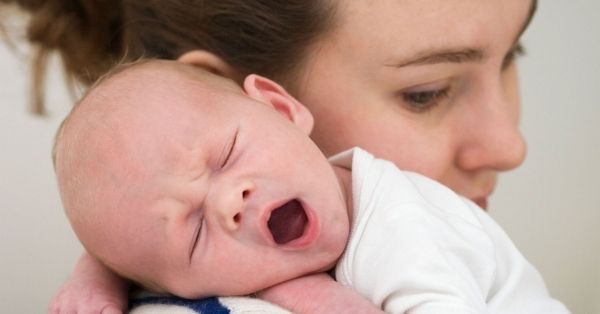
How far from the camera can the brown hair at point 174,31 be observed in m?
1.08

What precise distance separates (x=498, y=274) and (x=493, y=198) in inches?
54.3

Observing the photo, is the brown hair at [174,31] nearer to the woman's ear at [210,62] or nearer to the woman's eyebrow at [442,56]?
the woman's ear at [210,62]

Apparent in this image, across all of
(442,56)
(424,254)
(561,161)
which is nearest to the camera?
(424,254)

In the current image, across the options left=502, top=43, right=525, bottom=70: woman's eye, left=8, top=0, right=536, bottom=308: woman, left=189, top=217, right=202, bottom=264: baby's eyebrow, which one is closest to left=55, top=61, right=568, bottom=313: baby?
left=189, top=217, right=202, bottom=264: baby's eyebrow

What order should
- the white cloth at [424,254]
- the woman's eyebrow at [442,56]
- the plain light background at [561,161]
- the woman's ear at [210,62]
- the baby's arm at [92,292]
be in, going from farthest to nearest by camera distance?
1. the plain light background at [561,161]
2. the woman's ear at [210,62]
3. the woman's eyebrow at [442,56]
4. the baby's arm at [92,292]
5. the white cloth at [424,254]

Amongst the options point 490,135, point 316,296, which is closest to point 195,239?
point 316,296

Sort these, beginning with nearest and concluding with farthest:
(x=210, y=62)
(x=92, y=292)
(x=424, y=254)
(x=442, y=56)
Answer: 1. (x=424, y=254)
2. (x=92, y=292)
3. (x=442, y=56)
4. (x=210, y=62)

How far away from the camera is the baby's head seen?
784 millimetres

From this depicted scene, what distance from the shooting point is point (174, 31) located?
3.86 feet

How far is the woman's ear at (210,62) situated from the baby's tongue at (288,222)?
0.36 m

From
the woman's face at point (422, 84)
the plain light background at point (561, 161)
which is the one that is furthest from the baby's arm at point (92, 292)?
the plain light background at point (561, 161)

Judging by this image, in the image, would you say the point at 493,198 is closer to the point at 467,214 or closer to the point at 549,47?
the point at 549,47

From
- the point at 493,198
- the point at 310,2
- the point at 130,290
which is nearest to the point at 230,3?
the point at 310,2

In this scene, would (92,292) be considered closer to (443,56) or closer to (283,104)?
(283,104)
